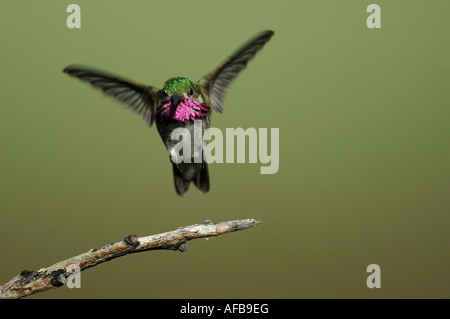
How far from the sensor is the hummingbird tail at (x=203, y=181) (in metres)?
1.98

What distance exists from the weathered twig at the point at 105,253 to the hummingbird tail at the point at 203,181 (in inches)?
20.1

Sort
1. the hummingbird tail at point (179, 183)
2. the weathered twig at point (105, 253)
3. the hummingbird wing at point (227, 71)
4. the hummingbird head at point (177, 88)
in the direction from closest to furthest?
1. the weathered twig at point (105, 253)
2. the hummingbird head at point (177, 88)
3. the hummingbird wing at point (227, 71)
4. the hummingbird tail at point (179, 183)

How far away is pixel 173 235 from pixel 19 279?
20.6 inches

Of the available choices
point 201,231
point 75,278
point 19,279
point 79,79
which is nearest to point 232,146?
point 201,231

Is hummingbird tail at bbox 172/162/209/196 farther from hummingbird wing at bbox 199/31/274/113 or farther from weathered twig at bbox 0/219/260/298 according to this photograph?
weathered twig at bbox 0/219/260/298

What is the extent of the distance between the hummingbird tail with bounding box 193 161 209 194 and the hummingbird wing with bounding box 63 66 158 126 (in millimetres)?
332

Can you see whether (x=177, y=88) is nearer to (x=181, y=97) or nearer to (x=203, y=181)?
(x=181, y=97)

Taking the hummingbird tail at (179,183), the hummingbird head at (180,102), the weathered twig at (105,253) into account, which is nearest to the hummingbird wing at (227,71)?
the hummingbird head at (180,102)

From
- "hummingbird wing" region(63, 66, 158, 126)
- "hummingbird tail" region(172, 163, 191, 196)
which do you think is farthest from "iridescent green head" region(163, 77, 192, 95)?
"hummingbird tail" region(172, 163, 191, 196)

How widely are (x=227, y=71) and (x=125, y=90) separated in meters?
0.46

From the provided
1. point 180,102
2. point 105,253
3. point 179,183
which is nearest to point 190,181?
point 179,183

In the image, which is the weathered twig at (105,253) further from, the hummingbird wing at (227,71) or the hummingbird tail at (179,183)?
the hummingbird wing at (227,71)

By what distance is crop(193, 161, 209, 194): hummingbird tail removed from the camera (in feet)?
6.50

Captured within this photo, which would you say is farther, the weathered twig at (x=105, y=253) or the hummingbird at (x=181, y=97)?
the hummingbird at (x=181, y=97)
